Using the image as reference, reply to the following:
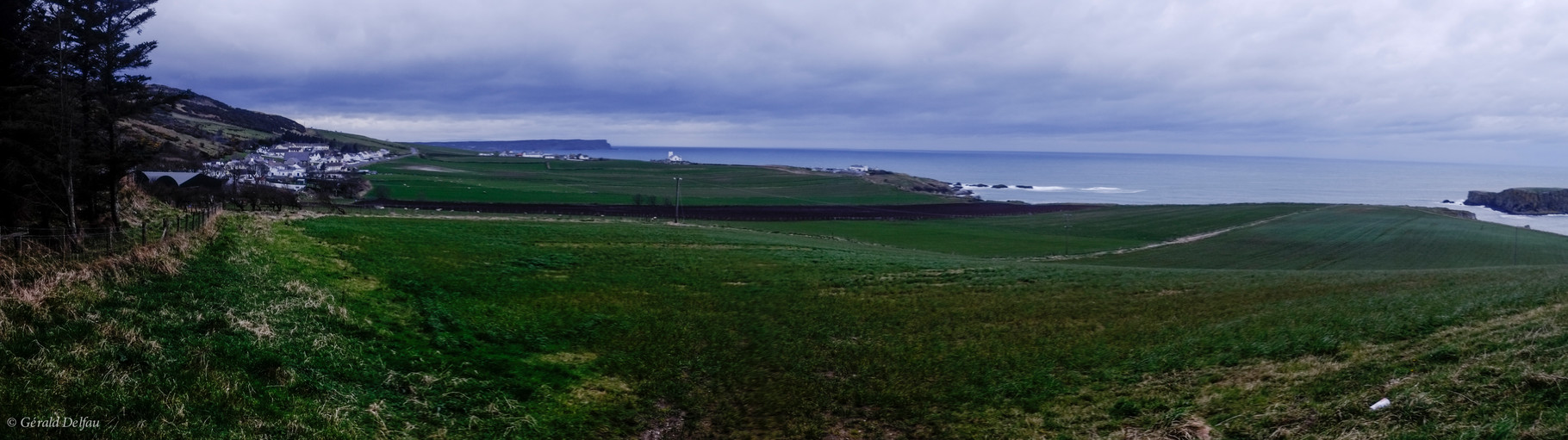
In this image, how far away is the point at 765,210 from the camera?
96562 mm

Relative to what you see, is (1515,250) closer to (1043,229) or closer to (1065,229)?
(1065,229)

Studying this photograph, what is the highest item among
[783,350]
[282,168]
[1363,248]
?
[282,168]

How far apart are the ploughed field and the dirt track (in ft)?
179

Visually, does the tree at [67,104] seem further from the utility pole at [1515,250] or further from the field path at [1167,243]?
the utility pole at [1515,250]

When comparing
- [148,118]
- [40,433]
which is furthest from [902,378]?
[148,118]

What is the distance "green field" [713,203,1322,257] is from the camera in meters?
64.8

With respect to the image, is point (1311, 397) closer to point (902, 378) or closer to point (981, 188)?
point (902, 378)

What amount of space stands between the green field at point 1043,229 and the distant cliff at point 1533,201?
50.7 meters

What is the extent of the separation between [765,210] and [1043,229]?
1352 inches

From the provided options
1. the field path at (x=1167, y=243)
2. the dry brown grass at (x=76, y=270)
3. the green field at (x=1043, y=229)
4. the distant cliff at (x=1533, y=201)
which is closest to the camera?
the dry brown grass at (x=76, y=270)

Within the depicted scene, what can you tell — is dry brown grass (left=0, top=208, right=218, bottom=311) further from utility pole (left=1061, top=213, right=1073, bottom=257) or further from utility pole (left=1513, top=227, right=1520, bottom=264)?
utility pole (left=1513, top=227, right=1520, bottom=264)

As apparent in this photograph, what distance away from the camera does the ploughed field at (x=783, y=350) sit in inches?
416

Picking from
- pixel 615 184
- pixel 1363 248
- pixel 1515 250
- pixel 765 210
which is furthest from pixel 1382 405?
pixel 615 184

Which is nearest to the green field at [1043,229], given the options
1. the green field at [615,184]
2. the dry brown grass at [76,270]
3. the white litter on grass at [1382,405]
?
the green field at [615,184]
